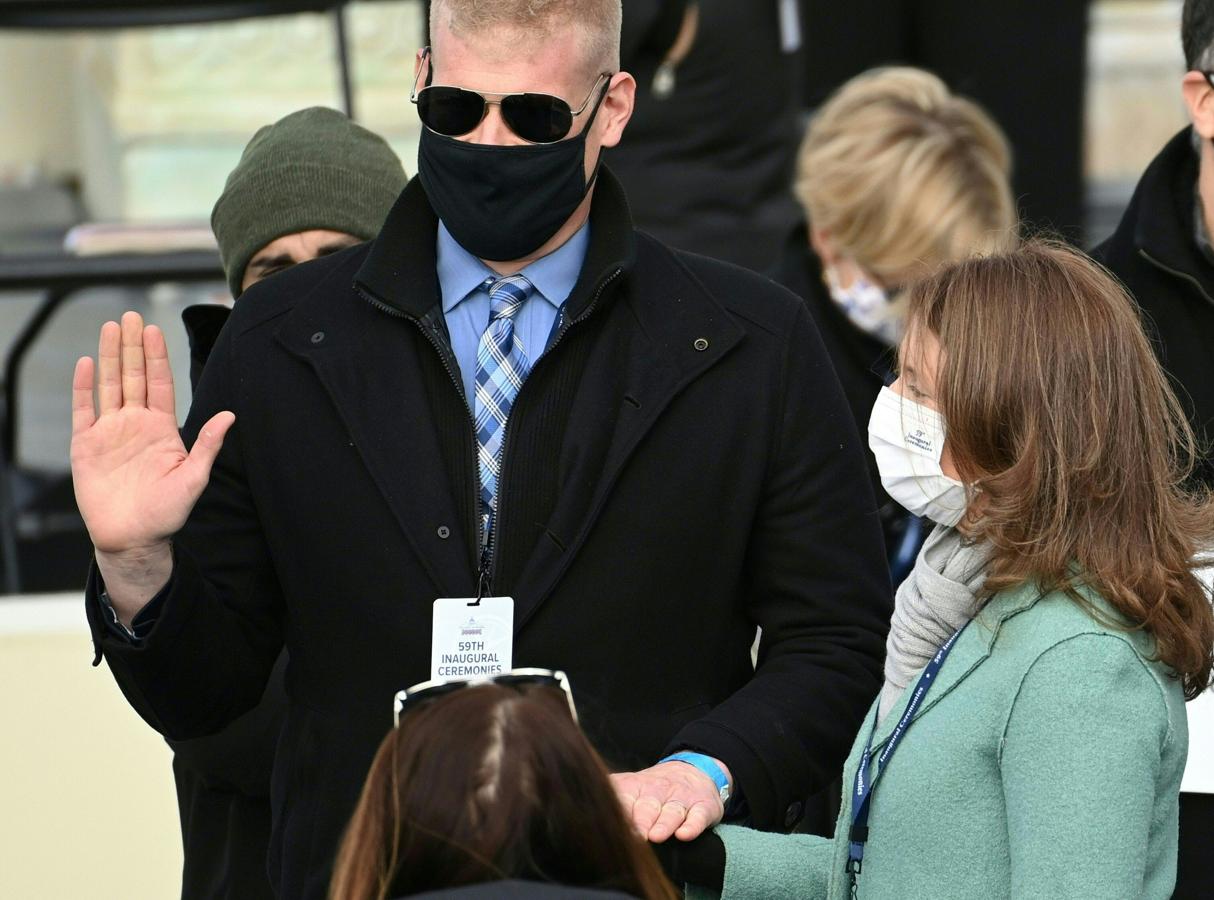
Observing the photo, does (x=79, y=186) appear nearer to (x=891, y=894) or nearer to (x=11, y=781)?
(x=11, y=781)

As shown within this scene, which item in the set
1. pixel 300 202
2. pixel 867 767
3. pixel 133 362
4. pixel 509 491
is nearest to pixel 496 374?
pixel 509 491

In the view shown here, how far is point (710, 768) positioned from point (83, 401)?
940 mm

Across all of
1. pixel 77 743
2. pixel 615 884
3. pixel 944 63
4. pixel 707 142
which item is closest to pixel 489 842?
pixel 615 884

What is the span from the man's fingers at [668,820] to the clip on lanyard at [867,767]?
0.21 metres

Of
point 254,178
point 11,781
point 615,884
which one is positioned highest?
point 254,178

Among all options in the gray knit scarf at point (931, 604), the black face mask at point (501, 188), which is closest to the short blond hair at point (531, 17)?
the black face mask at point (501, 188)

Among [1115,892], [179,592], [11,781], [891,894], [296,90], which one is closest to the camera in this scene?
[1115,892]

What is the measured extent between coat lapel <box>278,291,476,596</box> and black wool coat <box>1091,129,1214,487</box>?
1140mm

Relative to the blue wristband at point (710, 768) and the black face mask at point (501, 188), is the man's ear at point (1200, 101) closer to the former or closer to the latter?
the black face mask at point (501, 188)

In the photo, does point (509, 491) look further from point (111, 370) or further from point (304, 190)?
point (304, 190)

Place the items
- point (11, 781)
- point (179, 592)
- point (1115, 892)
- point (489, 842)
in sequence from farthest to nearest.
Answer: point (11, 781)
point (179, 592)
point (1115, 892)
point (489, 842)

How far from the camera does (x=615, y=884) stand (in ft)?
5.67

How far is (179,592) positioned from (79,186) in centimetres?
488

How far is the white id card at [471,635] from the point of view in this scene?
2.42m
